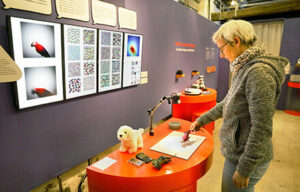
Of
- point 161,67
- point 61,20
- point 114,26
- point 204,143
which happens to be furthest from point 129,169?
point 161,67

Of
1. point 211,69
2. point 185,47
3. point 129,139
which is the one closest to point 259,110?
point 129,139

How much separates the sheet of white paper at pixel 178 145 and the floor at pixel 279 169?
101 cm

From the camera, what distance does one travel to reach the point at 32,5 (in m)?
1.69

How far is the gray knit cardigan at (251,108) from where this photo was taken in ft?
3.58

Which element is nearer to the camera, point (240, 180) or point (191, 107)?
point (240, 180)

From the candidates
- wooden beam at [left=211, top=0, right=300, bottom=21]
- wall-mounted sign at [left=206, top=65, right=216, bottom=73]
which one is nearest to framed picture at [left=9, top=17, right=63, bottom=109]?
wall-mounted sign at [left=206, top=65, right=216, bottom=73]

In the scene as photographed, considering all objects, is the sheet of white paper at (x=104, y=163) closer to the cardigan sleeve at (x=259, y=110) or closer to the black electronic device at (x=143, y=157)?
the black electronic device at (x=143, y=157)

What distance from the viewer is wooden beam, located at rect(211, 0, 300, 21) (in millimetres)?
5285

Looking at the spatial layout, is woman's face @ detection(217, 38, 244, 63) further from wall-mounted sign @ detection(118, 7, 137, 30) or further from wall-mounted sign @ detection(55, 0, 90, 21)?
wall-mounted sign @ detection(118, 7, 137, 30)

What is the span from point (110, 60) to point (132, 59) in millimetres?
Answer: 431

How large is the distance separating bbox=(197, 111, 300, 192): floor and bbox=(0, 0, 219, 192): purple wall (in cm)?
128

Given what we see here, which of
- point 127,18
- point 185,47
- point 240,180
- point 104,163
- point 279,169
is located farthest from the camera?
point 185,47

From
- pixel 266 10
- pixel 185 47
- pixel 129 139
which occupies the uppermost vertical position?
pixel 266 10

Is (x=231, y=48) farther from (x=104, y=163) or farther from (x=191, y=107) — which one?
(x=191, y=107)
